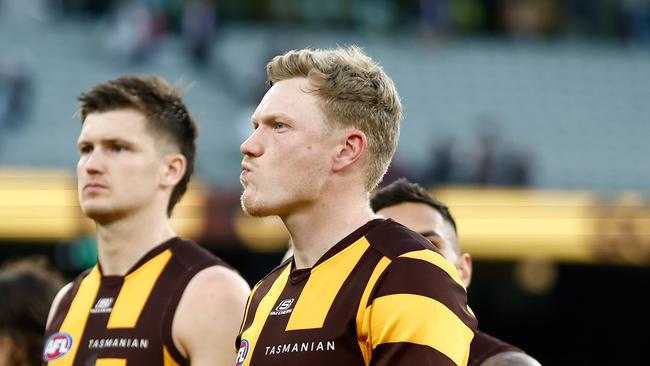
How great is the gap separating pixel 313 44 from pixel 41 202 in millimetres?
8176

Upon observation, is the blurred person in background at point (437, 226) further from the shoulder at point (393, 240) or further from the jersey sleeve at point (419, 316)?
the jersey sleeve at point (419, 316)

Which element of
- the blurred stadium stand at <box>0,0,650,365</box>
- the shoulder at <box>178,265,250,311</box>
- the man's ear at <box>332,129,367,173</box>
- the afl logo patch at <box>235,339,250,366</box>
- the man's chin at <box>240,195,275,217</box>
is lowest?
the blurred stadium stand at <box>0,0,650,365</box>

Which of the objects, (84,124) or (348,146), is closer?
(348,146)

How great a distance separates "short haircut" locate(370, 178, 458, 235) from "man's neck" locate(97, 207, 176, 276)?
2.76 ft

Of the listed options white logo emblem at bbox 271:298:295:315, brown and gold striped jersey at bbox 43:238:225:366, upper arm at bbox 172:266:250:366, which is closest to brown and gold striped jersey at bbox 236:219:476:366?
white logo emblem at bbox 271:298:295:315

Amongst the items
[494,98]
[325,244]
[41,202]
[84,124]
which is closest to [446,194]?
[41,202]

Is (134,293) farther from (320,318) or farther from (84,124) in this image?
(320,318)

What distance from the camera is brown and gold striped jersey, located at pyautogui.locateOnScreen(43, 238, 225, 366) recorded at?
4.29 meters

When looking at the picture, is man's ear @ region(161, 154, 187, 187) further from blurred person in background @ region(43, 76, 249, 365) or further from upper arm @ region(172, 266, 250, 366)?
upper arm @ region(172, 266, 250, 366)

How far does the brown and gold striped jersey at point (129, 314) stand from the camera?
4.29m

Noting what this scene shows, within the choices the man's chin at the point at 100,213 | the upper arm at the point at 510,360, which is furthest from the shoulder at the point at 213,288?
the upper arm at the point at 510,360

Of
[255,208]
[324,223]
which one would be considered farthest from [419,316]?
[255,208]

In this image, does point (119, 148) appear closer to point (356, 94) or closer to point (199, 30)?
point (356, 94)

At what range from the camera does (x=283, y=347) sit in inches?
136
